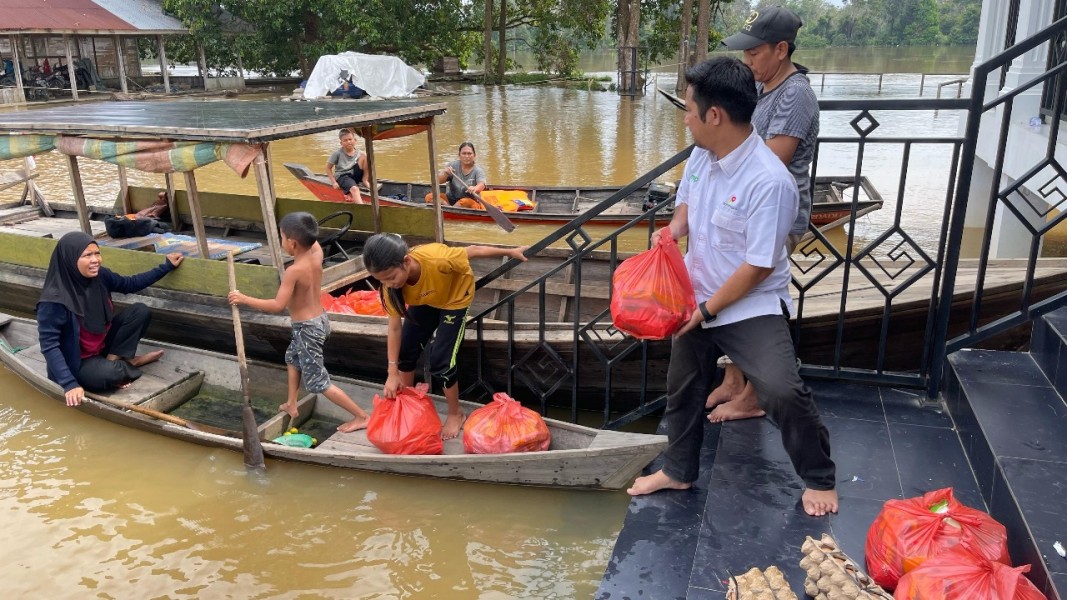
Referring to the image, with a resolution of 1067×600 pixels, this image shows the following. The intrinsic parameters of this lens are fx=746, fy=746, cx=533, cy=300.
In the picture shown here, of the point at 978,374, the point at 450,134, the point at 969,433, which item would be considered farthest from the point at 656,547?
the point at 450,134

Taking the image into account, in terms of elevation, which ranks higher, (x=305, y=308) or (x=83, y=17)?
(x=83, y=17)

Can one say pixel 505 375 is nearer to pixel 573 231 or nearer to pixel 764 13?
pixel 573 231

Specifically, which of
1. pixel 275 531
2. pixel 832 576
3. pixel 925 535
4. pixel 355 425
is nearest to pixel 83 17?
pixel 355 425

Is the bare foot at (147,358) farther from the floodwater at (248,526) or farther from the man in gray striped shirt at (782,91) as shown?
the man in gray striped shirt at (782,91)

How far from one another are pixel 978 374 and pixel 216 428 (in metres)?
4.39

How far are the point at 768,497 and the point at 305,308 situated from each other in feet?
10.0

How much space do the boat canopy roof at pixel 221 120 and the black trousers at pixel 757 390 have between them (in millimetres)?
3160

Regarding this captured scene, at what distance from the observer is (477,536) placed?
406 cm

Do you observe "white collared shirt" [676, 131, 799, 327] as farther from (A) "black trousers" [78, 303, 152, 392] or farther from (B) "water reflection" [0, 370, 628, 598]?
(A) "black trousers" [78, 303, 152, 392]

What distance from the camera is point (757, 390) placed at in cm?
265

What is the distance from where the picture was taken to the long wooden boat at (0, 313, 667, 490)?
12.7 ft

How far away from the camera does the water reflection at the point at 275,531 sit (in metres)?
3.76

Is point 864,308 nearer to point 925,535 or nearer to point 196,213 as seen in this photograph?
point 925,535

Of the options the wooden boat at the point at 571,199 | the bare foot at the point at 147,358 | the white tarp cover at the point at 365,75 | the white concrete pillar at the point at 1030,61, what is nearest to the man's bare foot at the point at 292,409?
the bare foot at the point at 147,358
